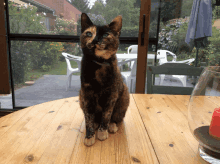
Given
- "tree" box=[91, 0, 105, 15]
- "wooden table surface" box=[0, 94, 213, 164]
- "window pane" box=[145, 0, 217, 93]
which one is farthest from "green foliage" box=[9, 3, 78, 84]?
"wooden table surface" box=[0, 94, 213, 164]

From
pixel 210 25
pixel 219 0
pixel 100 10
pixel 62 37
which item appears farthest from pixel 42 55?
pixel 219 0

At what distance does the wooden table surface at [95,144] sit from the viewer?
0.52 m

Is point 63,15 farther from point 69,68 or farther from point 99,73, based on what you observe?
point 99,73

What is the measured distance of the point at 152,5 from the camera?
2055mm

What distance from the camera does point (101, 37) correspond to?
0.55m

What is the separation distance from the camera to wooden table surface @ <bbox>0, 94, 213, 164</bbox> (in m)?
0.52

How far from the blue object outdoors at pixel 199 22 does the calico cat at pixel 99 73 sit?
2012mm

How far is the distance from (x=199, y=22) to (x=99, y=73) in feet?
7.01

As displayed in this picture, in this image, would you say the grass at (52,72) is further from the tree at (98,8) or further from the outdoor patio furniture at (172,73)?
the outdoor patio furniture at (172,73)

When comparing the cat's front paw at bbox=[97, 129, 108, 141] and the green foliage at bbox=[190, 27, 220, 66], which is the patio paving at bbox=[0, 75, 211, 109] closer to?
the green foliage at bbox=[190, 27, 220, 66]

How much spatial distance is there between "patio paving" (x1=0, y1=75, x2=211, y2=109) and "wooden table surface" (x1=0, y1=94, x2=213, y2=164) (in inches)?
62.9

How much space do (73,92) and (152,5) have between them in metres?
1.63

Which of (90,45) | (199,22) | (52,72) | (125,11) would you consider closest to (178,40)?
(199,22)

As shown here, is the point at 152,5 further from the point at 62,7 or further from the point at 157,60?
the point at 62,7
